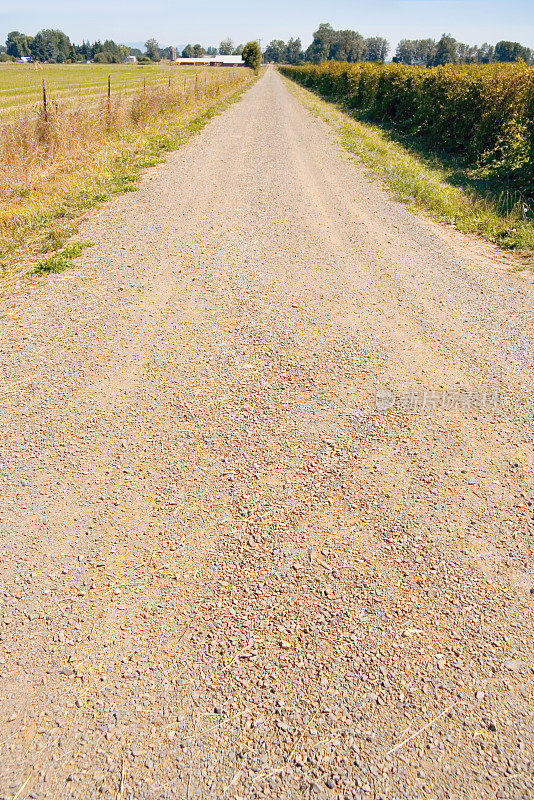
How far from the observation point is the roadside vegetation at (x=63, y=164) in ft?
25.1

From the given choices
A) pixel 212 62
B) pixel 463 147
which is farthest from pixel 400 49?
pixel 463 147

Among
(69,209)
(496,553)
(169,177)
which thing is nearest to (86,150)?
(169,177)

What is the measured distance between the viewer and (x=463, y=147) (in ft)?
46.4

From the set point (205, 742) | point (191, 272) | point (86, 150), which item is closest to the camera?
point (205, 742)

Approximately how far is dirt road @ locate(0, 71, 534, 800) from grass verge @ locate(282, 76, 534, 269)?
2464mm

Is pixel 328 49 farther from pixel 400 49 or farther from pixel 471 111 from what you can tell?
pixel 471 111

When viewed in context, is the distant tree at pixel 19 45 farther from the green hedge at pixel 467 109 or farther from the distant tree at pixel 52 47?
the green hedge at pixel 467 109

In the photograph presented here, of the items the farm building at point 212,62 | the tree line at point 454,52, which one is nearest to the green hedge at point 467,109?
the tree line at point 454,52

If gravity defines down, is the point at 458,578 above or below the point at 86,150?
below

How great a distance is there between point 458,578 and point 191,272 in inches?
189

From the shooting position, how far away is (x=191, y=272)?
654 centimetres

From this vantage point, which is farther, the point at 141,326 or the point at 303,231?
the point at 303,231

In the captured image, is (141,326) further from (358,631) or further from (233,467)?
(358,631)

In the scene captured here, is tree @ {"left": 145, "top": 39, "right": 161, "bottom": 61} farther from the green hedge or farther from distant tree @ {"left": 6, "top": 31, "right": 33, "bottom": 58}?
the green hedge
